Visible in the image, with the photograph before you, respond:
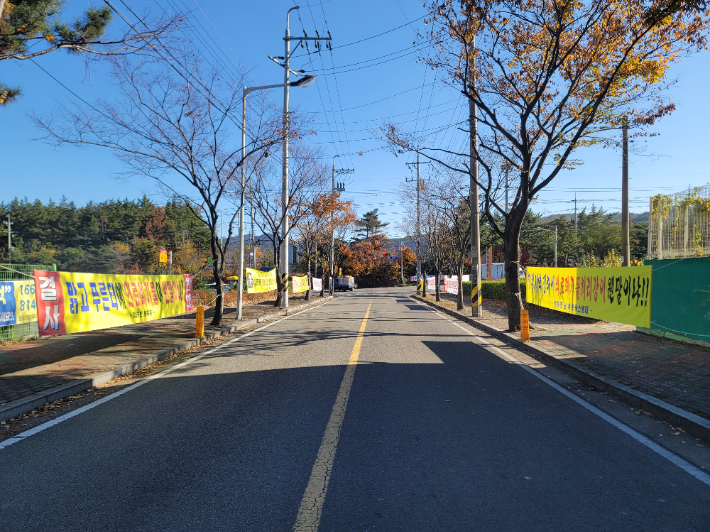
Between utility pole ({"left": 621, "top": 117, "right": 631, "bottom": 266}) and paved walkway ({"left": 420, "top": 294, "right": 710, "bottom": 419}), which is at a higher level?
utility pole ({"left": 621, "top": 117, "right": 631, "bottom": 266})

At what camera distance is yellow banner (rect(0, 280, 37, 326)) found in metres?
9.74

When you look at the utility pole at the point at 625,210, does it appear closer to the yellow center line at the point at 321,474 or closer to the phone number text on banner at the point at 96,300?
the yellow center line at the point at 321,474

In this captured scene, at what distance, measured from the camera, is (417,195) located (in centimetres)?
3438

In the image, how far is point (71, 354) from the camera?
9695 mm

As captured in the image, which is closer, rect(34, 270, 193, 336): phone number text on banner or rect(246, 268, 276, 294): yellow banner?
rect(34, 270, 193, 336): phone number text on banner

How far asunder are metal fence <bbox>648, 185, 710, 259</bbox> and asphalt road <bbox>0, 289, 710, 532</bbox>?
5.45 m

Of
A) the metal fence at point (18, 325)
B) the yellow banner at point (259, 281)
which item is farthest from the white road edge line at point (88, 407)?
the yellow banner at point (259, 281)

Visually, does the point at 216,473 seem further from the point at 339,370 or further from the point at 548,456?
the point at 339,370

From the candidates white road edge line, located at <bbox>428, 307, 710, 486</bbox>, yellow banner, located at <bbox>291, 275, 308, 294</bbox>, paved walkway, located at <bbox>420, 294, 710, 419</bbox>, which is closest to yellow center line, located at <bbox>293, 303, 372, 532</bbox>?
white road edge line, located at <bbox>428, 307, 710, 486</bbox>

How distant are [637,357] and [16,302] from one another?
12.3 m

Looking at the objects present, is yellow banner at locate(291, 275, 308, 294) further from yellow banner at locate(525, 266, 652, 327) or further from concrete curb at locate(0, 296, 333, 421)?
concrete curb at locate(0, 296, 333, 421)

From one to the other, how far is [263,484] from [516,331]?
10.9m

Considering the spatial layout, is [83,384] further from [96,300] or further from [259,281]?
[259,281]

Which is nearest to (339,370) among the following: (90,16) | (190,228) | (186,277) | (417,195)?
(90,16)
